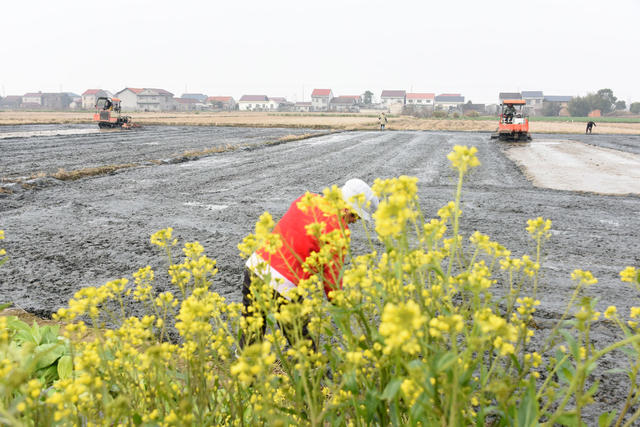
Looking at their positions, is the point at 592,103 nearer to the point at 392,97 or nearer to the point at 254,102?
the point at 392,97

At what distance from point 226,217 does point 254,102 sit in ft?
429

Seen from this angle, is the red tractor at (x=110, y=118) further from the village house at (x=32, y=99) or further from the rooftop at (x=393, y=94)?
the village house at (x=32, y=99)

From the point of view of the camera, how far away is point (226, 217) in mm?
8008

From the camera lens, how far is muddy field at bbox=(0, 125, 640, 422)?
506 cm

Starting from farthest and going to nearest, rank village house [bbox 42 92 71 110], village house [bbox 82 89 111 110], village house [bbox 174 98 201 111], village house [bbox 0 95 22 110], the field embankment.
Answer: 1. village house [bbox 0 95 22 110]
2. village house [bbox 42 92 71 110]
3. village house [bbox 82 89 111 110]
4. village house [bbox 174 98 201 111]
5. the field embankment

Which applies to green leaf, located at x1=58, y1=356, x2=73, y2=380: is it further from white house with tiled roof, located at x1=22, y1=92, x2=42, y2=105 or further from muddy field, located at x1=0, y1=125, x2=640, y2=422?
white house with tiled roof, located at x1=22, y1=92, x2=42, y2=105

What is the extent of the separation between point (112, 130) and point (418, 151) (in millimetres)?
22537

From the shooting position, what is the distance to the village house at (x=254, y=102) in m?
132

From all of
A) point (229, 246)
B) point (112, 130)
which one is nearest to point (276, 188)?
point (229, 246)

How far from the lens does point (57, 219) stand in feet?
25.3

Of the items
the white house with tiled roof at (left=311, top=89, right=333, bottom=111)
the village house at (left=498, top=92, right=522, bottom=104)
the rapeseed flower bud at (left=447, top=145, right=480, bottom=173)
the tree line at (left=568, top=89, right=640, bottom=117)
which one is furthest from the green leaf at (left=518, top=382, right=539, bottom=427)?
the white house with tiled roof at (left=311, top=89, right=333, bottom=111)

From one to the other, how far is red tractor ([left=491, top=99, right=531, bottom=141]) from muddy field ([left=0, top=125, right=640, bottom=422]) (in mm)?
10806

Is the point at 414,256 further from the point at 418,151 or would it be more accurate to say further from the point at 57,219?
the point at 418,151

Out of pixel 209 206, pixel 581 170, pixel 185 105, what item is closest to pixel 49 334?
pixel 209 206
